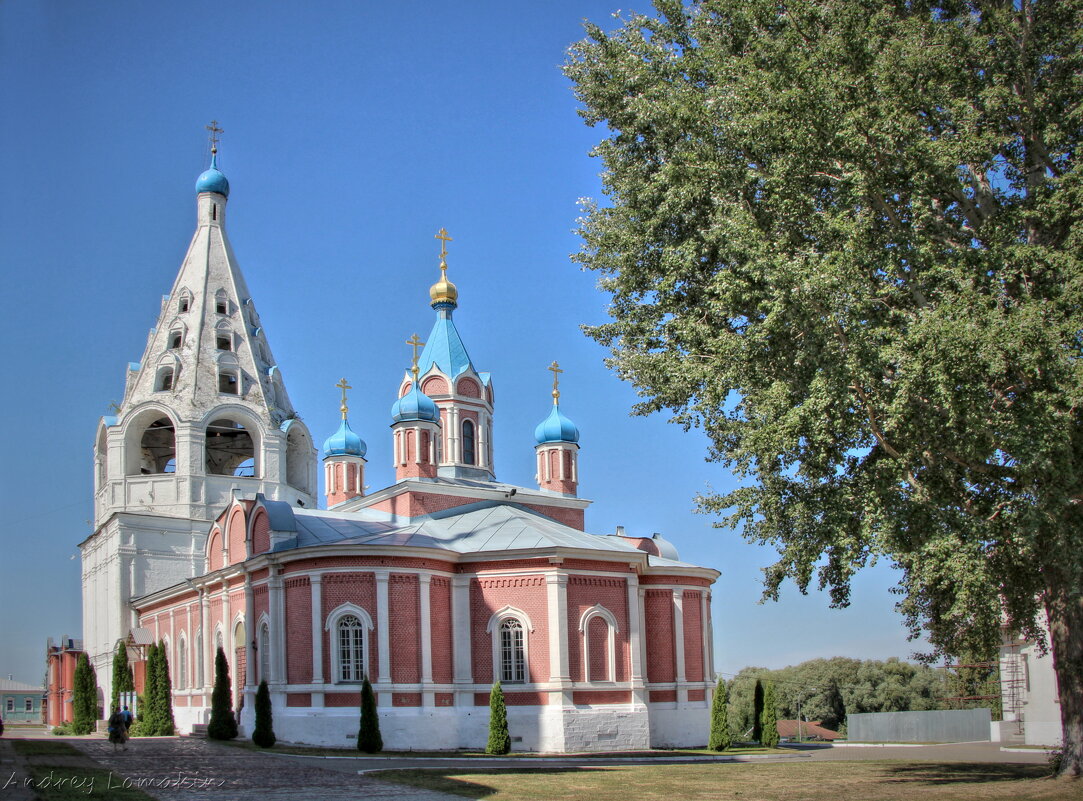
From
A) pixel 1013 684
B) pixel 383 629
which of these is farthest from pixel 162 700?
pixel 1013 684

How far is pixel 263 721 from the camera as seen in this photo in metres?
24.8

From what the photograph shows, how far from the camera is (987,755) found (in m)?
23.2

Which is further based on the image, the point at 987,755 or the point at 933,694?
the point at 933,694

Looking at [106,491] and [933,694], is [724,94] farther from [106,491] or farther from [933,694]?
[933,694]

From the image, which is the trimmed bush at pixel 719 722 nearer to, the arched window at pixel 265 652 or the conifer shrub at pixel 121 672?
the arched window at pixel 265 652

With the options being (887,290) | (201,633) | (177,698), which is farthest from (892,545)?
(177,698)

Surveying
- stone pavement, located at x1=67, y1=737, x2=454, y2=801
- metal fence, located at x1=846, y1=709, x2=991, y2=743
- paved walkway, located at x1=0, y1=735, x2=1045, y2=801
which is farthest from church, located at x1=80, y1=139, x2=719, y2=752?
metal fence, located at x1=846, y1=709, x2=991, y2=743

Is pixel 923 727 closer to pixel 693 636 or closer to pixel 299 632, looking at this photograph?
pixel 693 636

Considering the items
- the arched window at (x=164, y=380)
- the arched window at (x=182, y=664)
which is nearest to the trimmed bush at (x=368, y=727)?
the arched window at (x=182, y=664)

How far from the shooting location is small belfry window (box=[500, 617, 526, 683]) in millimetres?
25969

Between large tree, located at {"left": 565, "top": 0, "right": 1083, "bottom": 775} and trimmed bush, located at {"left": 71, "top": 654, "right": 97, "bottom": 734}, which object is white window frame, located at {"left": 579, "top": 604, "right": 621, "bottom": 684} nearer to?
large tree, located at {"left": 565, "top": 0, "right": 1083, "bottom": 775}

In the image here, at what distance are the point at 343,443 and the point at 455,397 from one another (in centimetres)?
463

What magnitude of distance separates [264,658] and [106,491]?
1462cm

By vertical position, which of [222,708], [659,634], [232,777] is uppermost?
[659,634]
